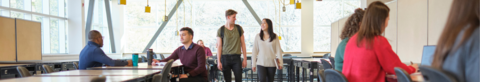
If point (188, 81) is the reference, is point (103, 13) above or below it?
above

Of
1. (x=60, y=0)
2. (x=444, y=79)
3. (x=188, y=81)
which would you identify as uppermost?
(x=60, y=0)

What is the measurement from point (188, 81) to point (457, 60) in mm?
2774

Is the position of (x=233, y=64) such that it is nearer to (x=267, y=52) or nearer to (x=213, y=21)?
(x=267, y=52)

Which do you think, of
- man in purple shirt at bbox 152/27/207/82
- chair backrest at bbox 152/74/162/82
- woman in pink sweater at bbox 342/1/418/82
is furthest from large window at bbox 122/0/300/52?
woman in pink sweater at bbox 342/1/418/82

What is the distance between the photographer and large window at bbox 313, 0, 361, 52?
35.9ft

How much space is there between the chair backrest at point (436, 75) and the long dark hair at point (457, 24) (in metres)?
0.02

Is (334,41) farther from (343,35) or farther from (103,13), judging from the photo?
(103,13)

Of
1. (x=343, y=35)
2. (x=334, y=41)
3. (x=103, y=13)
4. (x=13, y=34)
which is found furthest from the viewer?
(x=103, y=13)

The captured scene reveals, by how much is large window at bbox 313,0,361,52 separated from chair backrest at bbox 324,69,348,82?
9.40 m

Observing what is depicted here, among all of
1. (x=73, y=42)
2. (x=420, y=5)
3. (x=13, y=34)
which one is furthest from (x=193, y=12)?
(x=420, y=5)

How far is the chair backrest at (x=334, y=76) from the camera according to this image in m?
1.71

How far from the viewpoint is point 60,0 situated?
325 inches

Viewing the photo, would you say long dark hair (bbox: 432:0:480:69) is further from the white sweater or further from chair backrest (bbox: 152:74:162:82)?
the white sweater

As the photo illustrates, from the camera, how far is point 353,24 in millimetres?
2445
